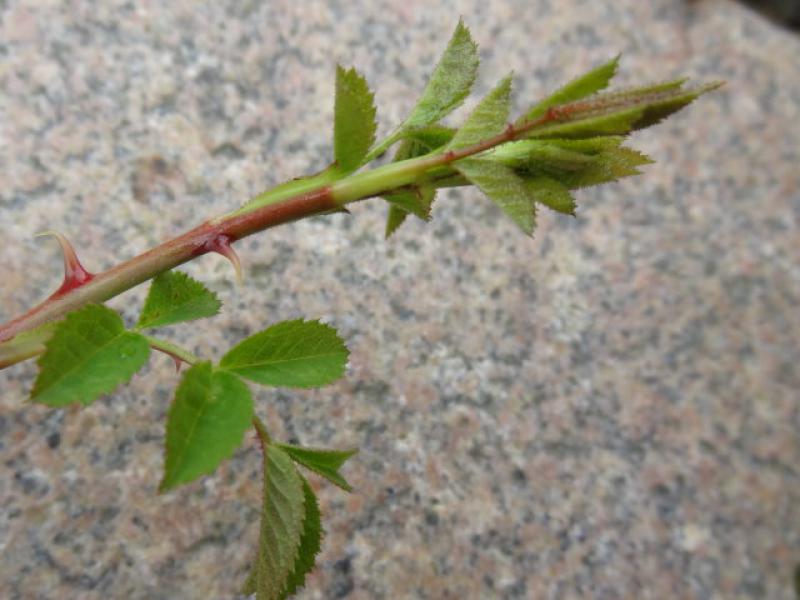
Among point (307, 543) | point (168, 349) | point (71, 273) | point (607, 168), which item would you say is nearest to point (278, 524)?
point (307, 543)

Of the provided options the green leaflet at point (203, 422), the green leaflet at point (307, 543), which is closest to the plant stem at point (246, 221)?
the green leaflet at point (203, 422)

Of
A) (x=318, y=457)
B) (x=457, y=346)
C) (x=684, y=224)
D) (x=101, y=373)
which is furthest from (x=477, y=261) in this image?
(x=101, y=373)

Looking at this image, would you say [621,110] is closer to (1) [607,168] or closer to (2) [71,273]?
(1) [607,168]

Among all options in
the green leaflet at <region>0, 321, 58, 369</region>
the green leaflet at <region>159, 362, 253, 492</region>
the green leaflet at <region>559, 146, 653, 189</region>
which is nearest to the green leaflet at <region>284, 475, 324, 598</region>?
the green leaflet at <region>159, 362, 253, 492</region>

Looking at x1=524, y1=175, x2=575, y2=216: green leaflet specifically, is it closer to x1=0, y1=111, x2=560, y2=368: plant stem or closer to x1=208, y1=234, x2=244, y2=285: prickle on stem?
x1=0, y1=111, x2=560, y2=368: plant stem

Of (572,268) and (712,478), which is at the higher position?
(572,268)

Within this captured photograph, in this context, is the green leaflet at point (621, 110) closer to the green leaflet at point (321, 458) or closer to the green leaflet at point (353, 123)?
the green leaflet at point (353, 123)

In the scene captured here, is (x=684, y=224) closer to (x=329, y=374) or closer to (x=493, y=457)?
(x=493, y=457)

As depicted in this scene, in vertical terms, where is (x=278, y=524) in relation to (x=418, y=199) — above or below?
below
